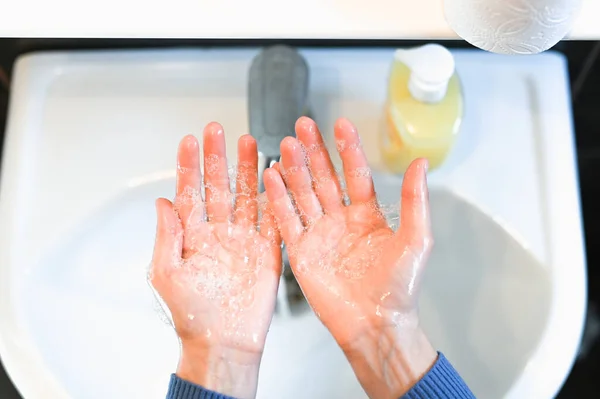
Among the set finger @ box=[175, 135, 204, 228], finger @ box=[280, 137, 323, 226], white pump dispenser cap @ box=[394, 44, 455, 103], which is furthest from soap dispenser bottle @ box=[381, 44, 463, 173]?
finger @ box=[175, 135, 204, 228]

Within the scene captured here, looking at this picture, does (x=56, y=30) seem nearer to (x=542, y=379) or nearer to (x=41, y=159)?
→ (x=41, y=159)

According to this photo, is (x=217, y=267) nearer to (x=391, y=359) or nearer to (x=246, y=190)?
(x=246, y=190)

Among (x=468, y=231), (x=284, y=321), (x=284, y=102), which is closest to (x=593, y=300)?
(x=468, y=231)

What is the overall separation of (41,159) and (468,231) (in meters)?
0.49

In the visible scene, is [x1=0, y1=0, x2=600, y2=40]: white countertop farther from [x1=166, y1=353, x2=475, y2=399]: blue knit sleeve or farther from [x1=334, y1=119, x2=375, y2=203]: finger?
[x1=166, y1=353, x2=475, y2=399]: blue knit sleeve

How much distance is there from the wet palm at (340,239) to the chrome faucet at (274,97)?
0.04 m

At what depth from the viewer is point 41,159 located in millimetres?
747

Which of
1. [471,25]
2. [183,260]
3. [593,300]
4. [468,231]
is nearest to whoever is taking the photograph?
[471,25]

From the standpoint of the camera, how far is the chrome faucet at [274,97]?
0.69 m

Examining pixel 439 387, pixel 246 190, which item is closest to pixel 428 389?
pixel 439 387

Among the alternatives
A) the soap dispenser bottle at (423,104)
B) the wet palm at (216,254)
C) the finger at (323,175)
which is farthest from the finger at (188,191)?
the soap dispenser bottle at (423,104)

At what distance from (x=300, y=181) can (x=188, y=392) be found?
23cm

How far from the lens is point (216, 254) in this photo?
67cm

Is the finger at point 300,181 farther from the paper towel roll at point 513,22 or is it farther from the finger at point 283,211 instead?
the paper towel roll at point 513,22
